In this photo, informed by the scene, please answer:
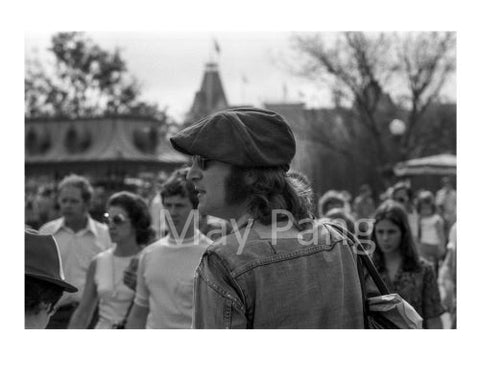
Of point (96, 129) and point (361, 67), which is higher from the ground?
point (361, 67)

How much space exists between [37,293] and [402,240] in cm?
348

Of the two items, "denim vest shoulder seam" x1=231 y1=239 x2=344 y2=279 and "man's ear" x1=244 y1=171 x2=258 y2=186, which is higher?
"man's ear" x1=244 y1=171 x2=258 y2=186

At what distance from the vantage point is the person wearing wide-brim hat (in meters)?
2.90

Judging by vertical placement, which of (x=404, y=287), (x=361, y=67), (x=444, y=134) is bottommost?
(x=404, y=287)

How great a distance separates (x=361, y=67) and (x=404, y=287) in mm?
24345

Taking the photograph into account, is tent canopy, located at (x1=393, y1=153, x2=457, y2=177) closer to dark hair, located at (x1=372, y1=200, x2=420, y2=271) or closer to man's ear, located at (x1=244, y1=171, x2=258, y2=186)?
dark hair, located at (x1=372, y1=200, x2=420, y2=271)

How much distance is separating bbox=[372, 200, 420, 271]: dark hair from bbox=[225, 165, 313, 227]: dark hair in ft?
11.2

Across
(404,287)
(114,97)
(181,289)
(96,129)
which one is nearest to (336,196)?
(404,287)

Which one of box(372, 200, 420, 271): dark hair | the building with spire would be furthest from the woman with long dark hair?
the building with spire

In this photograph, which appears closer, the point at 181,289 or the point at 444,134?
the point at 181,289

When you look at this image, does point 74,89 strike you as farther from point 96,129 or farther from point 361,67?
point 361,67

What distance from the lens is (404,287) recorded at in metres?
5.60

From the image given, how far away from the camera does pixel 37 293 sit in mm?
2906

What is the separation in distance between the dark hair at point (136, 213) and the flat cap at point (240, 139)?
367 centimetres
